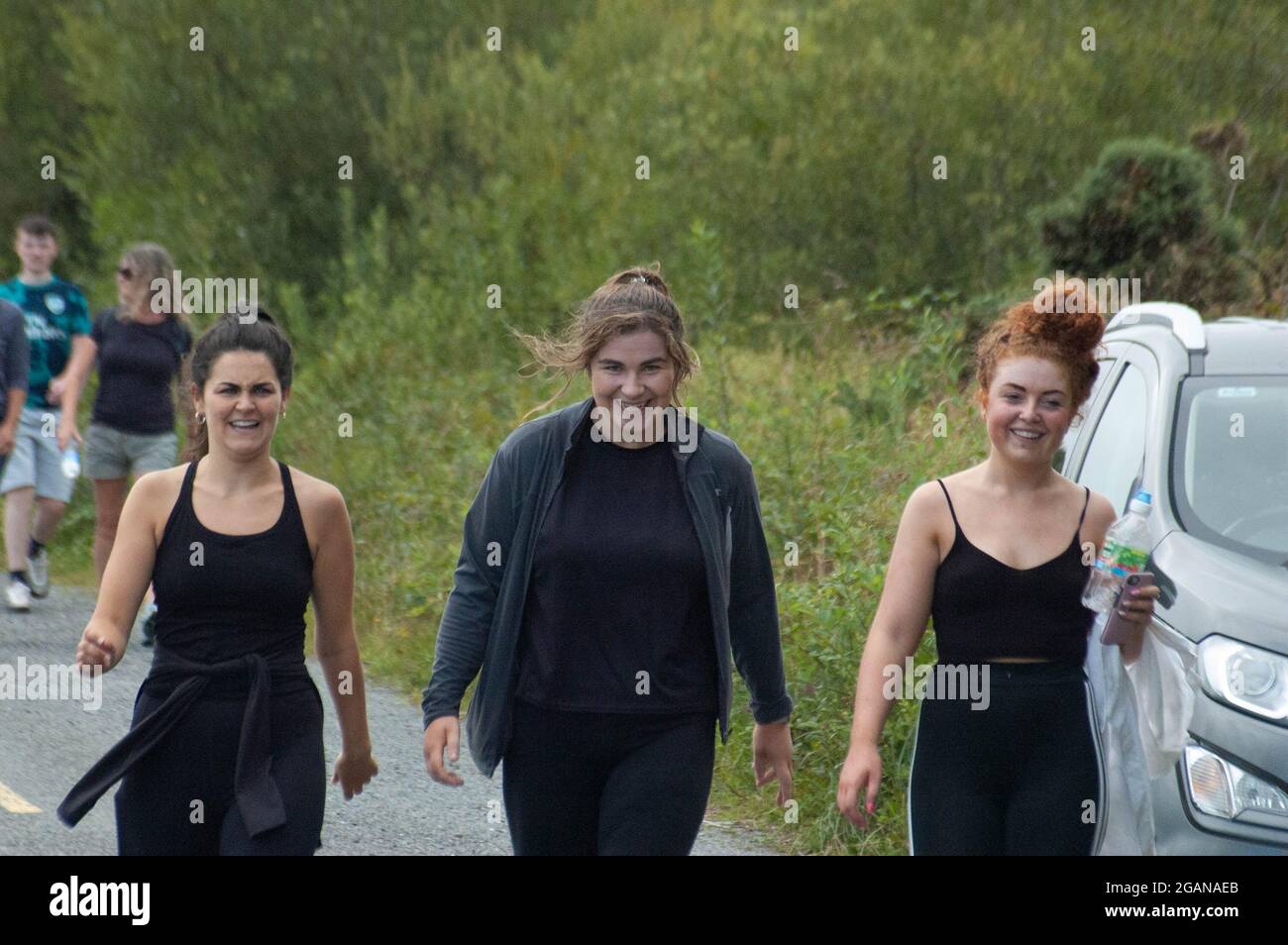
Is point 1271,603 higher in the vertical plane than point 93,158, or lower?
lower

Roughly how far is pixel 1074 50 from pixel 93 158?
12.0 meters

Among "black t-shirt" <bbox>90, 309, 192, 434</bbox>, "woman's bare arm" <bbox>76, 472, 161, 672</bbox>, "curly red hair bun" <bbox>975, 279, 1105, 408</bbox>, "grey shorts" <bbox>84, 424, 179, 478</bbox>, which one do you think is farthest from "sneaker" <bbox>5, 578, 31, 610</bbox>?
"curly red hair bun" <bbox>975, 279, 1105, 408</bbox>

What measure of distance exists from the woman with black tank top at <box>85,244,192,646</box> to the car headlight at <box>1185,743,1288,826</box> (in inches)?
248

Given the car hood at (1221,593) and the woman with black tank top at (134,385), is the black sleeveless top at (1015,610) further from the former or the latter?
the woman with black tank top at (134,385)

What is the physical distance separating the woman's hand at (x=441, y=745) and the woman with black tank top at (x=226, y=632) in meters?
0.26

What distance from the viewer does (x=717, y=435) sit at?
4.07 m

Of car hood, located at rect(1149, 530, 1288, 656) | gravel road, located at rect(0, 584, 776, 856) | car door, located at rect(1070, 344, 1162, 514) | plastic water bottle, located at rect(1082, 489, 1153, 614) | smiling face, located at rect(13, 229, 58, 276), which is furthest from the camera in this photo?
smiling face, located at rect(13, 229, 58, 276)

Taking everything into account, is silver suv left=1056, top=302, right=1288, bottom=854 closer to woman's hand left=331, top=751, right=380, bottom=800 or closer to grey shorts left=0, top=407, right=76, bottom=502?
woman's hand left=331, top=751, right=380, bottom=800

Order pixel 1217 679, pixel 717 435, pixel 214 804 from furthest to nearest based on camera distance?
pixel 1217 679 → pixel 717 435 → pixel 214 804

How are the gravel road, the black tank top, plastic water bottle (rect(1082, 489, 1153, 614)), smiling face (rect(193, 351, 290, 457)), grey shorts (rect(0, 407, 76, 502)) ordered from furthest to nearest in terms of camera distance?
grey shorts (rect(0, 407, 76, 502)) → the gravel road → smiling face (rect(193, 351, 290, 457)) → the black tank top → plastic water bottle (rect(1082, 489, 1153, 614))

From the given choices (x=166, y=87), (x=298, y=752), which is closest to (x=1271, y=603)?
(x=298, y=752)

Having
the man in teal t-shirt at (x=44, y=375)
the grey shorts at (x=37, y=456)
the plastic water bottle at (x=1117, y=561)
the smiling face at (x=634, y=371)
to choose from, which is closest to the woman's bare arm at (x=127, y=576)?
the smiling face at (x=634, y=371)

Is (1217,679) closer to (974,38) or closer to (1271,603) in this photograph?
(1271,603)

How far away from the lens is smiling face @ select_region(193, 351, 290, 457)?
4.00 m
